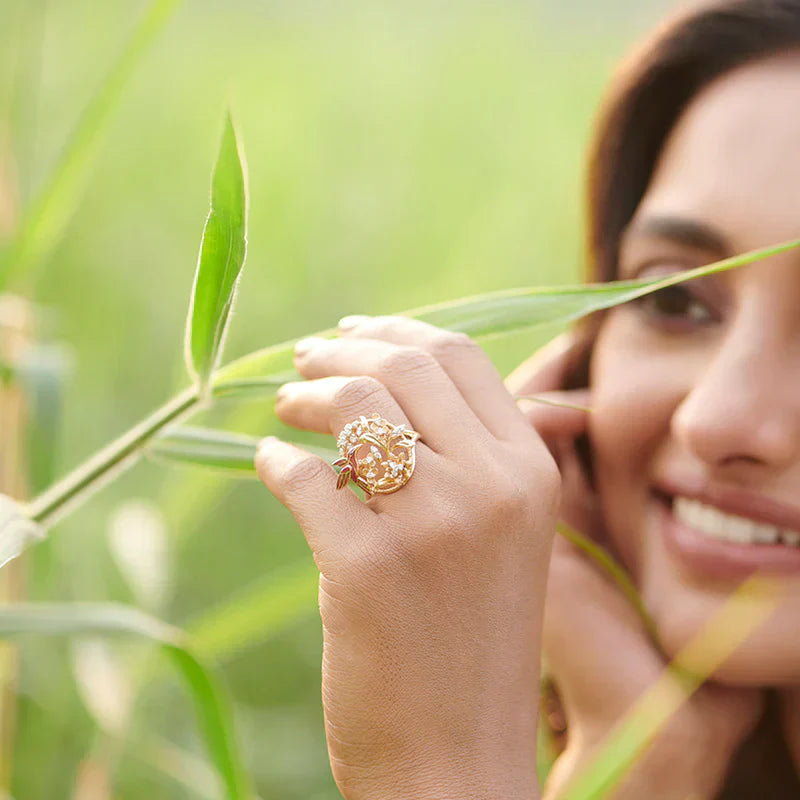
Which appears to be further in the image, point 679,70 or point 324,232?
point 324,232

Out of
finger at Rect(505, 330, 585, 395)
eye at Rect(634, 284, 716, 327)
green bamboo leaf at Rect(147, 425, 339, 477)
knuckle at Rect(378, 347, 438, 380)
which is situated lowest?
finger at Rect(505, 330, 585, 395)

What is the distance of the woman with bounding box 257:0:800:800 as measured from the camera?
1.96ft

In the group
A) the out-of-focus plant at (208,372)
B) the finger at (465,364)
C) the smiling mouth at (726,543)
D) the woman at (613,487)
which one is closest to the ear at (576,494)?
the woman at (613,487)

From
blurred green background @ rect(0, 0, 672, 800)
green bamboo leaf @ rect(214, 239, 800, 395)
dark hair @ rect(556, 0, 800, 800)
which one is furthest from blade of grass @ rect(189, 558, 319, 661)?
dark hair @ rect(556, 0, 800, 800)

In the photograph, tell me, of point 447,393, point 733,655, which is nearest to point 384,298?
point 733,655

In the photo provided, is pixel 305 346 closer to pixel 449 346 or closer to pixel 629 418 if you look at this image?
pixel 449 346

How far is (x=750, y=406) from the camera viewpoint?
882 mm

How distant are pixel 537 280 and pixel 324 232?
0.55 meters

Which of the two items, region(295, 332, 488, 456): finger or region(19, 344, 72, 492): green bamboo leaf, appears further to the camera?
region(19, 344, 72, 492): green bamboo leaf

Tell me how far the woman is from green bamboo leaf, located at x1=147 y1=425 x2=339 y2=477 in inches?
0.8

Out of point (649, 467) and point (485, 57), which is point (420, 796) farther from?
point (485, 57)

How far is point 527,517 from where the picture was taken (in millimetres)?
624

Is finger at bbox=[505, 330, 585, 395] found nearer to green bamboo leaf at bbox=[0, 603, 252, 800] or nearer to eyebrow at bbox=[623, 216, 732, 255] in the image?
eyebrow at bbox=[623, 216, 732, 255]

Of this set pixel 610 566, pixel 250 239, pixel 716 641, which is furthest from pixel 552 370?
pixel 250 239
